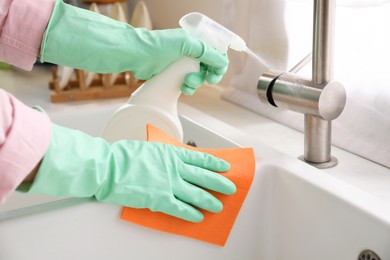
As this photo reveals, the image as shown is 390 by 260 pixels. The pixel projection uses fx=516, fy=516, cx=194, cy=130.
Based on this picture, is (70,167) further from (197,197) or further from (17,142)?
(197,197)

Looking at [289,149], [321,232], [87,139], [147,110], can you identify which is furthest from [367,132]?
[87,139]

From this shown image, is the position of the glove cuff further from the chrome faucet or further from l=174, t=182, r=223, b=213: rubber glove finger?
the chrome faucet

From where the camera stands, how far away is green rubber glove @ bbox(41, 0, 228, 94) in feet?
2.75

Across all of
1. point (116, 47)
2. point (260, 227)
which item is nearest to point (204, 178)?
point (260, 227)

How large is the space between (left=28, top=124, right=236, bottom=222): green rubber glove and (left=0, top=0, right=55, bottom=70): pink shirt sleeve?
9.8 inches

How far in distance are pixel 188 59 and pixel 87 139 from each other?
26cm

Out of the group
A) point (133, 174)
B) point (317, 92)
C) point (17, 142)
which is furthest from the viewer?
point (317, 92)

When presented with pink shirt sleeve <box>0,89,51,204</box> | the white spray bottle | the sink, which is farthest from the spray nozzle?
pink shirt sleeve <box>0,89,51,204</box>

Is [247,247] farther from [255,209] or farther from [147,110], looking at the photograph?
[147,110]

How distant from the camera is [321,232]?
73 cm

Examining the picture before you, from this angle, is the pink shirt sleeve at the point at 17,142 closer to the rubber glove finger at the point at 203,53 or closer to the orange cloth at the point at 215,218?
the orange cloth at the point at 215,218

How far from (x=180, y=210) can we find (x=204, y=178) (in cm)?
6

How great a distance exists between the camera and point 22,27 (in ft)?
2.71

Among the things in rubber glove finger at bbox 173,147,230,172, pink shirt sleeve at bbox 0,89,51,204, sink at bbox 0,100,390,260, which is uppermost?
pink shirt sleeve at bbox 0,89,51,204
